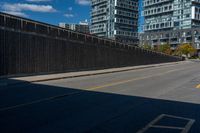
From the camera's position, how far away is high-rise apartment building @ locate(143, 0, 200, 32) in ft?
444

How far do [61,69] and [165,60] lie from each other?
37.9 meters

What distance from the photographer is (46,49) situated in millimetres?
23406

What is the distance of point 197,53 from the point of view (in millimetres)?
123312

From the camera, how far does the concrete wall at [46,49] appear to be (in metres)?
19.6

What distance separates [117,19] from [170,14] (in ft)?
93.8

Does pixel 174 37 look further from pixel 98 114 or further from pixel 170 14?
pixel 98 114

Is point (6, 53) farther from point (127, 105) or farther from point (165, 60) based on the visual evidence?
point (165, 60)

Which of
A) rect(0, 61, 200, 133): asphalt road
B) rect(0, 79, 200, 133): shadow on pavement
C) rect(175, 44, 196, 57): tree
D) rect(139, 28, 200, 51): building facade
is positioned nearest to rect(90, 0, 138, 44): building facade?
rect(139, 28, 200, 51): building facade

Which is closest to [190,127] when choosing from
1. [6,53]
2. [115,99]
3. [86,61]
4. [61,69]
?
[115,99]

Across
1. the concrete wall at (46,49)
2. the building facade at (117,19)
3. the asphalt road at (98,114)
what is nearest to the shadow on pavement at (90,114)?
the asphalt road at (98,114)

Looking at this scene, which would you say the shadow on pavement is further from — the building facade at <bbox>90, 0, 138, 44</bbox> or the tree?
the building facade at <bbox>90, 0, 138, 44</bbox>

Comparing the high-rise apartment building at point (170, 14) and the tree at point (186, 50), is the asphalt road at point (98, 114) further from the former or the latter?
the high-rise apartment building at point (170, 14)

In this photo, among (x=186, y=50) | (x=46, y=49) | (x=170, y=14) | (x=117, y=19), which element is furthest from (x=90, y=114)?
(x=117, y=19)

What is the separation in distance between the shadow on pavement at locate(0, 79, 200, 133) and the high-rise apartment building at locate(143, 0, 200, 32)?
130 metres
